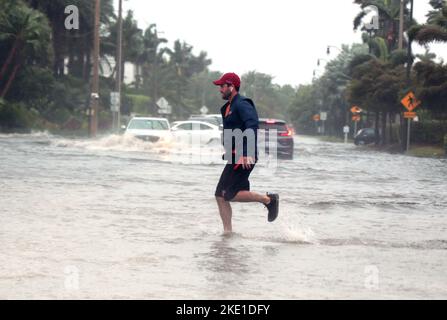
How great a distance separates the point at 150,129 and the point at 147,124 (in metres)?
0.42

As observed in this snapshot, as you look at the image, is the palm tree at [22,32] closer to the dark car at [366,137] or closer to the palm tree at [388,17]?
the dark car at [366,137]

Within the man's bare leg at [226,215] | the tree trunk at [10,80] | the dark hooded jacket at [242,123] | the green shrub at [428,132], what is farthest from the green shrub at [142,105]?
the dark hooded jacket at [242,123]

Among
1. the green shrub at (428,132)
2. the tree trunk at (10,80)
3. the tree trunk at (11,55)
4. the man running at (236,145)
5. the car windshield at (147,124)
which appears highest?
the tree trunk at (11,55)

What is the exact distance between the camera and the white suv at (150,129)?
125 feet

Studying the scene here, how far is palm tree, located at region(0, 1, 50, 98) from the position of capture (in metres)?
64.2

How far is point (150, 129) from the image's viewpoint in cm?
3841

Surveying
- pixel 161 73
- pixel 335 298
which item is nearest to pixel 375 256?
pixel 335 298

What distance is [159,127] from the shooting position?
127 feet

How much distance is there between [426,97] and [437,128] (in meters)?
8.52

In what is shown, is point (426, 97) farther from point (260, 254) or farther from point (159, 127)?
point (260, 254)

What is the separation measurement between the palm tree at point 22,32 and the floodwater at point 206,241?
43121mm

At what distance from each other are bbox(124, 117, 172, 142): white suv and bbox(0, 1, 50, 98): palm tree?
26.9 m

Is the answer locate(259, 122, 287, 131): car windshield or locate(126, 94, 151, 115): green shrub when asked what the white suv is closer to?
locate(259, 122, 287, 131): car windshield

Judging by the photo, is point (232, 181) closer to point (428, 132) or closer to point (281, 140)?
point (281, 140)
